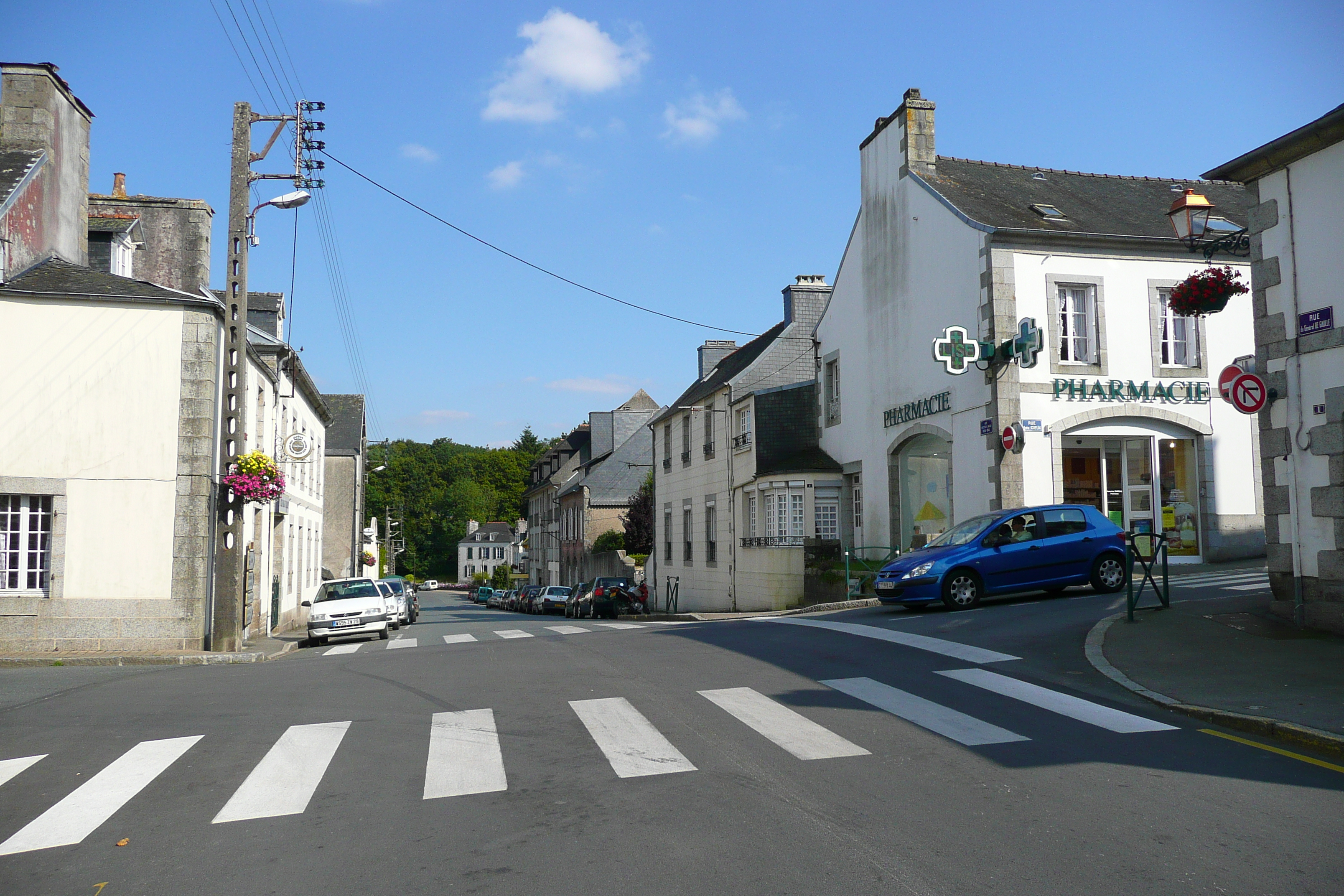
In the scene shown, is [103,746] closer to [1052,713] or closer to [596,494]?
[1052,713]

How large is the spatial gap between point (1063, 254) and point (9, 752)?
2015 cm

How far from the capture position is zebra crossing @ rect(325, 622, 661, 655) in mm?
17688

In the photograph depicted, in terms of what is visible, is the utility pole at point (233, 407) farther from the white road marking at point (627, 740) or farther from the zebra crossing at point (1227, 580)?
the zebra crossing at point (1227, 580)

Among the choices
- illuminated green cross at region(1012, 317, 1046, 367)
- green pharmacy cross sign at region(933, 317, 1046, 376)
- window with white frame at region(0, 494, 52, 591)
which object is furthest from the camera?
green pharmacy cross sign at region(933, 317, 1046, 376)

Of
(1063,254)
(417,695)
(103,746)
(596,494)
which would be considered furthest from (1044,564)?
(596,494)

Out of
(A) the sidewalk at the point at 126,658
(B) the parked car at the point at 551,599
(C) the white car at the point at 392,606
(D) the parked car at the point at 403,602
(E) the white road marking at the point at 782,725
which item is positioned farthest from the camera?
(B) the parked car at the point at 551,599

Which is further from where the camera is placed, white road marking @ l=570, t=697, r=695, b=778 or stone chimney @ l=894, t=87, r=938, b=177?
stone chimney @ l=894, t=87, r=938, b=177

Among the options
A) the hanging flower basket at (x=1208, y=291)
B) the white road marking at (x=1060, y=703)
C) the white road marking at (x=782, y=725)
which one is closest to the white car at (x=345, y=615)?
the white road marking at (x=782, y=725)

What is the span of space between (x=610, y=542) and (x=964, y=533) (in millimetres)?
31736

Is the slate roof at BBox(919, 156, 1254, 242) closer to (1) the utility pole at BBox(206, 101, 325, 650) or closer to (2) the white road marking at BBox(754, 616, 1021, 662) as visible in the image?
(2) the white road marking at BBox(754, 616, 1021, 662)

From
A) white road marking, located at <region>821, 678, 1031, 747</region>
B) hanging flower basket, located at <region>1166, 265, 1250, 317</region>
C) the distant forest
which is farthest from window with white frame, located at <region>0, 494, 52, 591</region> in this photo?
the distant forest

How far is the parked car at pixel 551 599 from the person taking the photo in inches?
1657

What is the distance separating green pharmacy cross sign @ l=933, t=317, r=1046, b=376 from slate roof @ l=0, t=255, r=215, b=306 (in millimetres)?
13765

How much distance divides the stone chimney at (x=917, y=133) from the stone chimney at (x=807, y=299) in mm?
9225
